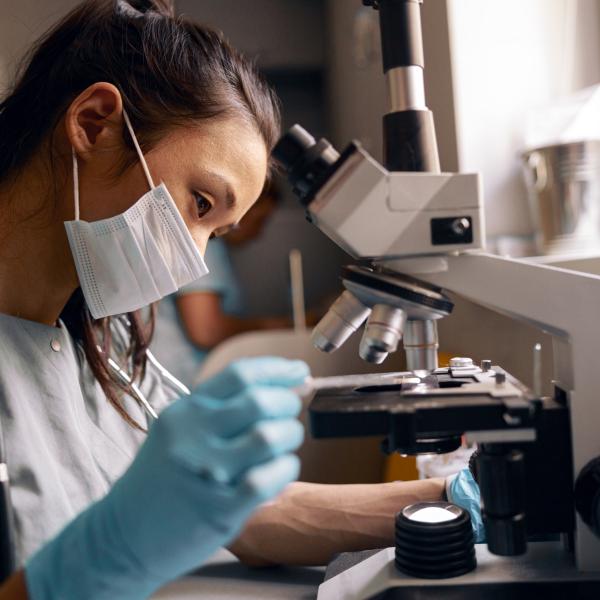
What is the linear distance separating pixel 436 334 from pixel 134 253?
1.70ft

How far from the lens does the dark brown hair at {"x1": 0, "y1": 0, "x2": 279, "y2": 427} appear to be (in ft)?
2.95

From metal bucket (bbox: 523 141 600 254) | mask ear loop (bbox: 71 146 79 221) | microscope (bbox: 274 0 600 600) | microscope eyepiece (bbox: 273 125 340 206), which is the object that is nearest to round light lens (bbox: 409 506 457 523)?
microscope (bbox: 274 0 600 600)

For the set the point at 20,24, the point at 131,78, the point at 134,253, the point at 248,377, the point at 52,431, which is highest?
the point at 20,24

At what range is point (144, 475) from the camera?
1.74ft

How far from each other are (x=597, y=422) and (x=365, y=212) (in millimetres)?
323

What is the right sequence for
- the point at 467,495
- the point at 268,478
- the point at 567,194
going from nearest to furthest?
1. the point at 268,478
2. the point at 467,495
3. the point at 567,194

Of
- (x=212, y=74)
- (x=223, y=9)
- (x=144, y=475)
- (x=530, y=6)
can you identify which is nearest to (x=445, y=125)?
(x=530, y=6)

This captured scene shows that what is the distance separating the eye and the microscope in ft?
1.16

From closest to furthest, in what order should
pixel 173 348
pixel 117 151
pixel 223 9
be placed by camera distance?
pixel 117 151
pixel 173 348
pixel 223 9

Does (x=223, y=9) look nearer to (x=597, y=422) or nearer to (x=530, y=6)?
(x=530, y=6)

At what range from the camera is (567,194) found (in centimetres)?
130

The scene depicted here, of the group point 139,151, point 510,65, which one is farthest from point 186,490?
point 510,65

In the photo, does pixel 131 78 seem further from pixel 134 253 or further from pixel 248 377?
pixel 248 377

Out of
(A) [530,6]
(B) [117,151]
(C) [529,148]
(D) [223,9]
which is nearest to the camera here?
(B) [117,151]
